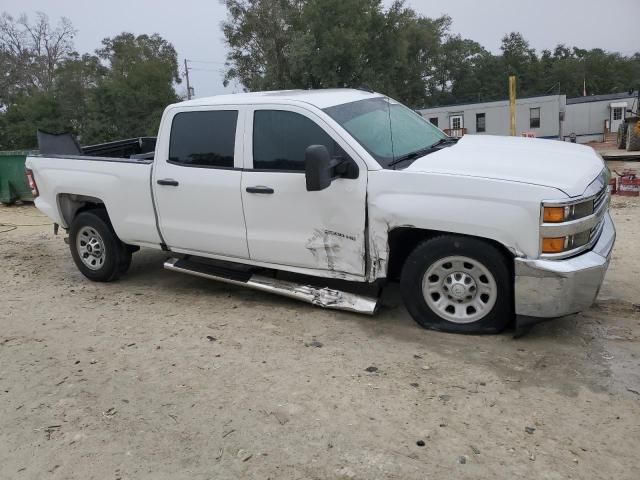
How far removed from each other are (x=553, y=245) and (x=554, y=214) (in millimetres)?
211

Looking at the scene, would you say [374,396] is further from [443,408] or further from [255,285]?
[255,285]

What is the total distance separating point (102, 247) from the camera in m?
6.19

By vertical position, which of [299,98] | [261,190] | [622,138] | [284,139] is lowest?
[622,138]

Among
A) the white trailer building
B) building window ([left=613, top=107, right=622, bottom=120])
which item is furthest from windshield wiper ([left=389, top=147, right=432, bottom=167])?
building window ([left=613, top=107, right=622, bottom=120])

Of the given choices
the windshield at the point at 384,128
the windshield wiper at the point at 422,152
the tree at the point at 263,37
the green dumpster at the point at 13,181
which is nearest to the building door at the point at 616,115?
the tree at the point at 263,37

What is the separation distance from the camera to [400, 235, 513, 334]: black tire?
404cm

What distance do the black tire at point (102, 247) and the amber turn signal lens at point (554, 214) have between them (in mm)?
4296

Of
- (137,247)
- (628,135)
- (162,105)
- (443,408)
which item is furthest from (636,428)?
(162,105)

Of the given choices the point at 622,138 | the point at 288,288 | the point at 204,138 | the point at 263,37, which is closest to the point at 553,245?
the point at 288,288

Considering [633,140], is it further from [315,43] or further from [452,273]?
[452,273]

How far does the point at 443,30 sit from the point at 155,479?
202ft

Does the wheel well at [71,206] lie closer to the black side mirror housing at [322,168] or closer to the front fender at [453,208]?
the black side mirror housing at [322,168]

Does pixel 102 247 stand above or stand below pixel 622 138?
above

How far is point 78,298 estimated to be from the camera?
5.90 m
